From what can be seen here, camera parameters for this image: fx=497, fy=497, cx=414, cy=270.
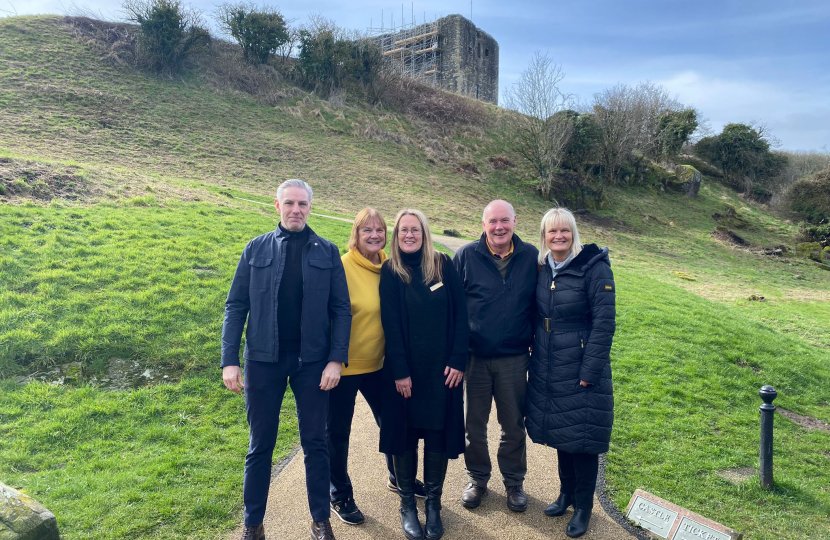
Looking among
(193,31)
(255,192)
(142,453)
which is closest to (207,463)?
(142,453)

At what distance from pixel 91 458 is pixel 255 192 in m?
14.4

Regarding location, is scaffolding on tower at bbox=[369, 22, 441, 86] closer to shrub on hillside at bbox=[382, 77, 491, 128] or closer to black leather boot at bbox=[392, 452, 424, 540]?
shrub on hillside at bbox=[382, 77, 491, 128]

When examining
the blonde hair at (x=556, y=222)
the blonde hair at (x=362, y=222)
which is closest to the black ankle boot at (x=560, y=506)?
the blonde hair at (x=556, y=222)

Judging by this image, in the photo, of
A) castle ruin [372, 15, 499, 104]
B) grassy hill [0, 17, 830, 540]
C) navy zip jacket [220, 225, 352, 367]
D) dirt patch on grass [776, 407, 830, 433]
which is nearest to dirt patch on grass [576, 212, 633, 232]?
grassy hill [0, 17, 830, 540]

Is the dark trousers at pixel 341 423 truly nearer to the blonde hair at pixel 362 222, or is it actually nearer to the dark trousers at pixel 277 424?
the dark trousers at pixel 277 424

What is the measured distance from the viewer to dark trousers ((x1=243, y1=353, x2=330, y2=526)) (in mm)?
3178

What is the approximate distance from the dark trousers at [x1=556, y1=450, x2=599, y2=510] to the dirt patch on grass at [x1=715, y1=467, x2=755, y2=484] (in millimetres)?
1860

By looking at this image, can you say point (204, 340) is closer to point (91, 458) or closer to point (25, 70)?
point (91, 458)

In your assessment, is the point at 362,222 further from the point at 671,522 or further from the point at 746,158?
the point at 746,158

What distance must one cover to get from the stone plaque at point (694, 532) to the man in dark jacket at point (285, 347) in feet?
7.59

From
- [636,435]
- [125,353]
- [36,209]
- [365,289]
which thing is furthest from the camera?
[36,209]

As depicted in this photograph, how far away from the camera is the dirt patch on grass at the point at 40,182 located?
9852 mm

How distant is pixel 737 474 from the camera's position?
4.57m

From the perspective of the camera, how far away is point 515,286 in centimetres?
360
